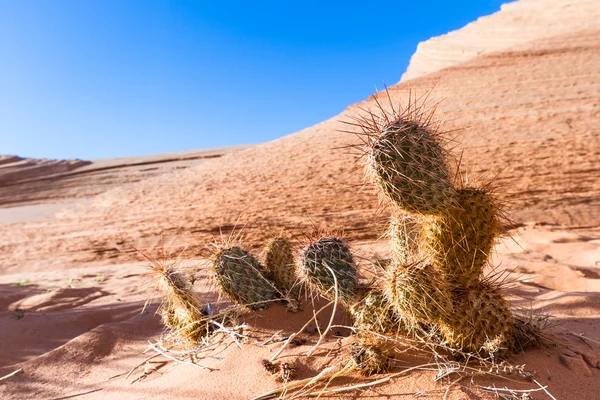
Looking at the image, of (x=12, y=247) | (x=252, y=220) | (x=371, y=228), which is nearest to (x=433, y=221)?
(x=371, y=228)

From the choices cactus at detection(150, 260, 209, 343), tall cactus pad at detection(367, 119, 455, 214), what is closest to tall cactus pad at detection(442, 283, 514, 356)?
tall cactus pad at detection(367, 119, 455, 214)

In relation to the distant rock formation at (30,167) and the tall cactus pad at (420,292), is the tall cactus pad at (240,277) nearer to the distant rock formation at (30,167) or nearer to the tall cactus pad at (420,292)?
the tall cactus pad at (420,292)

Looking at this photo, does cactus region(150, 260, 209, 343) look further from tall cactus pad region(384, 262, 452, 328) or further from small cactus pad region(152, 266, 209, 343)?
tall cactus pad region(384, 262, 452, 328)

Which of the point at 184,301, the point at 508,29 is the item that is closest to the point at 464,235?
the point at 184,301

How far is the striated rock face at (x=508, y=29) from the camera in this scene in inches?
680

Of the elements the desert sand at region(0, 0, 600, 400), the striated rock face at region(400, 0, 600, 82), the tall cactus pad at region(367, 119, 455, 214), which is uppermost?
the striated rock face at region(400, 0, 600, 82)

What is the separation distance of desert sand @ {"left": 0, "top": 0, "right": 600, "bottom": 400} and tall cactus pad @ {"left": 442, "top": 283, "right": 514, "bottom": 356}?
0.45ft

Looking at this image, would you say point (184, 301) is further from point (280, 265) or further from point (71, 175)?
point (71, 175)

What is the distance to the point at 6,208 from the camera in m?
15.3

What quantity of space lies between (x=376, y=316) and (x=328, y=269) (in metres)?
0.35

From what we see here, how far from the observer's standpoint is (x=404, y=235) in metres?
2.08

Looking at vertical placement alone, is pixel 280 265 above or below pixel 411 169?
below

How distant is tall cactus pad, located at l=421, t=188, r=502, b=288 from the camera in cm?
179

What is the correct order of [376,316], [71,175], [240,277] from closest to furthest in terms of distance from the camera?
[376,316] < [240,277] < [71,175]
